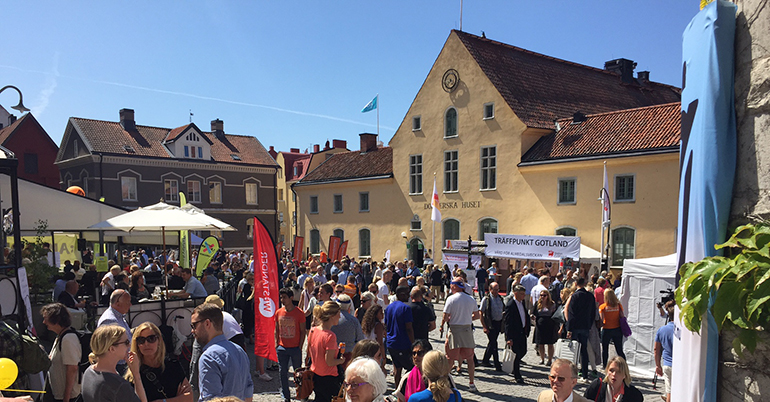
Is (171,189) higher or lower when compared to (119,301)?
higher

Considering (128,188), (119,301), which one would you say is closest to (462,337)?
(119,301)

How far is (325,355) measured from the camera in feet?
19.6

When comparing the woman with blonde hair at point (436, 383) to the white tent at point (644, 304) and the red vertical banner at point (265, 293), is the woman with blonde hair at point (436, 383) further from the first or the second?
the white tent at point (644, 304)

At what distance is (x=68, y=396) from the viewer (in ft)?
16.9

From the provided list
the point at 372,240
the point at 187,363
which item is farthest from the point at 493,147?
the point at 187,363

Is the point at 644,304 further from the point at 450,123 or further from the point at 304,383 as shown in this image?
the point at 450,123

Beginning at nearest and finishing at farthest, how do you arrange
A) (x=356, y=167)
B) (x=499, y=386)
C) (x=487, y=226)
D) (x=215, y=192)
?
(x=499, y=386) < (x=487, y=226) < (x=356, y=167) < (x=215, y=192)

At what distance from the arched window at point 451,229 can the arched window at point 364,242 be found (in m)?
6.02

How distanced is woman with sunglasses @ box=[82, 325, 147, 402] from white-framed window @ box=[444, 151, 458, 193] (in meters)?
25.3

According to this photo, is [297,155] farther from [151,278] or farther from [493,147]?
[151,278]

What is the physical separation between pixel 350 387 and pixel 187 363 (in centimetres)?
432

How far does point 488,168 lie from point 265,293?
21.3 metres

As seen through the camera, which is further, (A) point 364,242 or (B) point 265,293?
(A) point 364,242

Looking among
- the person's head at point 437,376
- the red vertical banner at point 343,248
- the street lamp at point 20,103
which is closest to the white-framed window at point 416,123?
the red vertical banner at point 343,248
